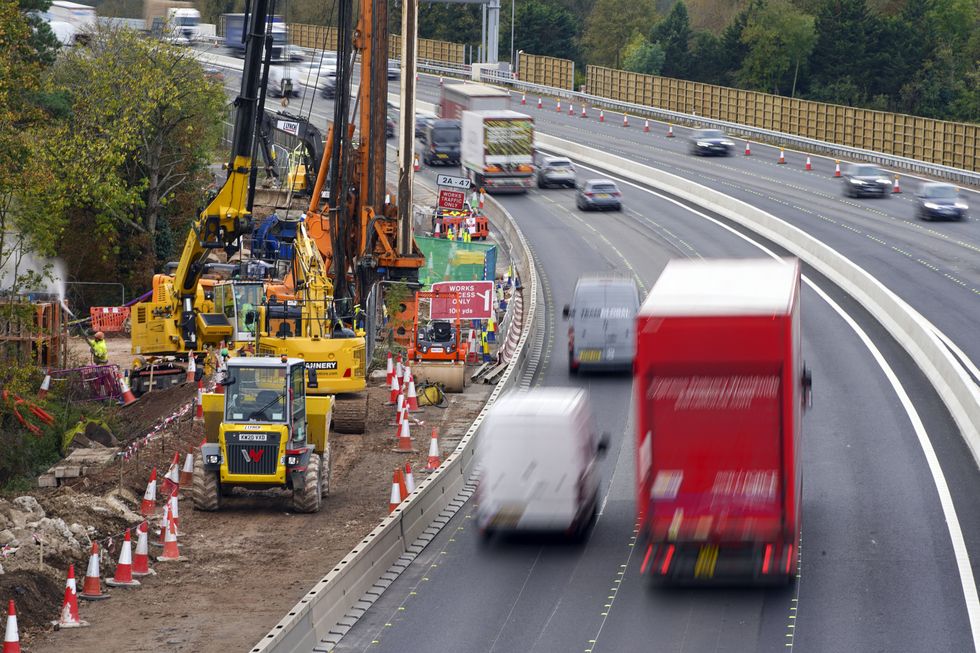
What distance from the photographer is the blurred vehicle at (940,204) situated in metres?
59.9

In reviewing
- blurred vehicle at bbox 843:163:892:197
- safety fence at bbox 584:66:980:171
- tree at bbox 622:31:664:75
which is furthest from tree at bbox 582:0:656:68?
blurred vehicle at bbox 843:163:892:197

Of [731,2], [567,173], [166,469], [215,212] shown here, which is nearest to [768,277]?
[166,469]

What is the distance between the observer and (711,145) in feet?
265

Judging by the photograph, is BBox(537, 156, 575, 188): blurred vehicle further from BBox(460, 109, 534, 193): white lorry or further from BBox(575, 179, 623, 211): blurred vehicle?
BBox(575, 179, 623, 211): blurred vehicle

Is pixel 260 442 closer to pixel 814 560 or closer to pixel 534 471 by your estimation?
pixel 534 471

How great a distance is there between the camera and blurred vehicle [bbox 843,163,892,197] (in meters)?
66.4

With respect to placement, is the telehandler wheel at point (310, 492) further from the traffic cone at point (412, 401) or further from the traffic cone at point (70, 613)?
the traffic cone at point (412, 401)

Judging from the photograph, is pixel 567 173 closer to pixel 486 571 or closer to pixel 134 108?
pixel 134 108

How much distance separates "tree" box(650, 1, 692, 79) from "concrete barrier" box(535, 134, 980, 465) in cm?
4948

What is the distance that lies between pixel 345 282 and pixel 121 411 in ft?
24.0

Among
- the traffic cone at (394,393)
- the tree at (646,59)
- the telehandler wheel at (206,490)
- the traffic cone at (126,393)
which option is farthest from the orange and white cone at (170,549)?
the tree at (646,59)

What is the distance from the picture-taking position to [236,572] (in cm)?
2280

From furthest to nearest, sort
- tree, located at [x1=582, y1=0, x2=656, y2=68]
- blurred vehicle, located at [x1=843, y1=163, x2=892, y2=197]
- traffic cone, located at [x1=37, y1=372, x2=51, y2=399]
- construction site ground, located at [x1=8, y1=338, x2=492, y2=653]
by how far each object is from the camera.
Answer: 1. tree, located at [x1=582, y1=0, x2=656, y2=68]
2. blurred vehicle, located at [x1=843, y1=163, x2=892, y2=197]
3. traffic cone, located at [x1=37, y1=372, x2=51, y2=399]
4. construction site ground, located at [x1=8, y1=338, x2=492, y2=653]

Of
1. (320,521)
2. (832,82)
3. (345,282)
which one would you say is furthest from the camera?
(832,82)
